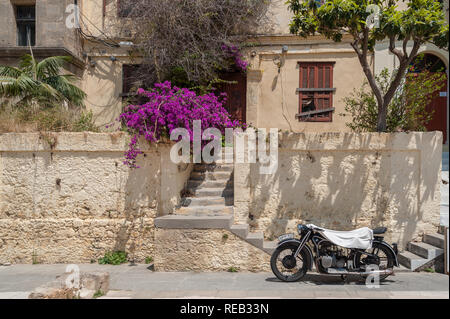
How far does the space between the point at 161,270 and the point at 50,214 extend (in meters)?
2.62

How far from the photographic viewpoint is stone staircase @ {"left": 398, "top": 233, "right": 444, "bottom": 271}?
22.3 ft

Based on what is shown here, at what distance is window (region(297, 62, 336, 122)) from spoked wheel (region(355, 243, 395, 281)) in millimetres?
5826

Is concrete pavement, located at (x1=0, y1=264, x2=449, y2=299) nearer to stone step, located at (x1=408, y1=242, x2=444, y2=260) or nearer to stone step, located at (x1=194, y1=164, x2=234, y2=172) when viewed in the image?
stone step, located at (x1=408, y1=242, x2=444, y2=260)

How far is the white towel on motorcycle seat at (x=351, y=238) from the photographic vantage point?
20.2 ft

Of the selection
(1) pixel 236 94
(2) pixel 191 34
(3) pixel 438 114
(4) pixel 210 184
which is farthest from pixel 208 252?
(3) pixel 438 114

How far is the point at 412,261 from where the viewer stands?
6.79 meters

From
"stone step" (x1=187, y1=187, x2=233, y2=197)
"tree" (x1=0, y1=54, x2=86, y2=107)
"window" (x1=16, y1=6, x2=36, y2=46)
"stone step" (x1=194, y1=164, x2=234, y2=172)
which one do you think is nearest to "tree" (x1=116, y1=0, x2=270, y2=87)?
"tree" (x1=0, y1=54, x2=86, y2=107)

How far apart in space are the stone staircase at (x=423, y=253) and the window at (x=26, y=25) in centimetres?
1152

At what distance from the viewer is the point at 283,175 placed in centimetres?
755

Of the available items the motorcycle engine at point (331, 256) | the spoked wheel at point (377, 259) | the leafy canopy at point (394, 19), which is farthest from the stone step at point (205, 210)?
the leafy canopy at point (394, 19)

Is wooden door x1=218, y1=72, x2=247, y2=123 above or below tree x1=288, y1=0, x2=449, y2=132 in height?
below

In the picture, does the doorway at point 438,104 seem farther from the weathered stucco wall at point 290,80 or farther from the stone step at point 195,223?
the stone step at point 195,223
